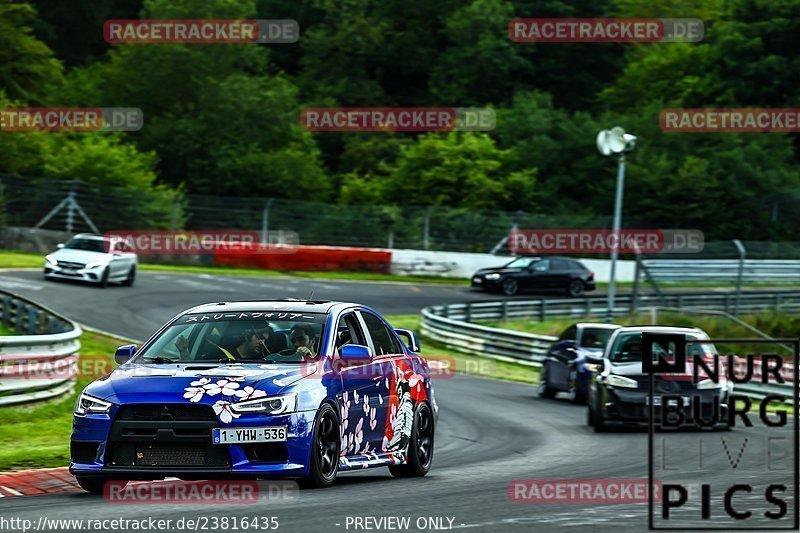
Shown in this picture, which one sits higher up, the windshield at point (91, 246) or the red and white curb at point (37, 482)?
the windshield at point (91, 246)

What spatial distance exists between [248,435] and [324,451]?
0.84 m

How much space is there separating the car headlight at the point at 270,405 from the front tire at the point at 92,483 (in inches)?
45.8

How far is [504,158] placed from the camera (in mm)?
62906

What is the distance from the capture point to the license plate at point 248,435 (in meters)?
Answer: 9.78

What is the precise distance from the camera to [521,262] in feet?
149

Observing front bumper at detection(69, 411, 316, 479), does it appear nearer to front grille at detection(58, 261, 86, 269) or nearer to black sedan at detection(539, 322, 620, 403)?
black sedan at detection(539, 322, 620, 403)

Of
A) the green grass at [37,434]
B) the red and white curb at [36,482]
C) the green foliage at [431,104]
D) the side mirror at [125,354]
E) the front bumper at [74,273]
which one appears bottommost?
the green grass at [37,434]

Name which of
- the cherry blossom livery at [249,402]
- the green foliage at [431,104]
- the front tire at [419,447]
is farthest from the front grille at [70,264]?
the cherry blossom livery at [249,402]

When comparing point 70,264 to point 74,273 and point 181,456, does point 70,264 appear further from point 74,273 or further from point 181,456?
point 181,456

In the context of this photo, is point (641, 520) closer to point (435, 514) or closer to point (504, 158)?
point (435, 514)

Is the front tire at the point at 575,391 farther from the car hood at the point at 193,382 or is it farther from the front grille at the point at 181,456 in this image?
the front grille at the point at 181,456

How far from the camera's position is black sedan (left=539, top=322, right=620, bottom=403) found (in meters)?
24.1

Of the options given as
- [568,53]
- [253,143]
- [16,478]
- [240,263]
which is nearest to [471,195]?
[253,143]

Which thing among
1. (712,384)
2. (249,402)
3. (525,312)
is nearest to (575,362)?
(249,402)
